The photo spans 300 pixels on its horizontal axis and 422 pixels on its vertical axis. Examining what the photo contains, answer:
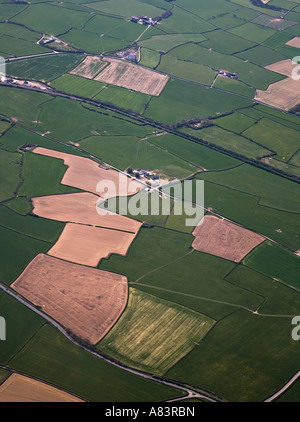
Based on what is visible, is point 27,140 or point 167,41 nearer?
point 27,140

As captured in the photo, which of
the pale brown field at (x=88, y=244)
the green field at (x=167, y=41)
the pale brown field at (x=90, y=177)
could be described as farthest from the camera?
the green field at (x=167, y=41)

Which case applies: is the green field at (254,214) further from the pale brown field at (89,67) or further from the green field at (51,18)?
the green field at (51,18)

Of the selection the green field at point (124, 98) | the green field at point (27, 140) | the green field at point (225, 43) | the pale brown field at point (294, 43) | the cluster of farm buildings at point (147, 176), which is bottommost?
the green field at point (27, 140)

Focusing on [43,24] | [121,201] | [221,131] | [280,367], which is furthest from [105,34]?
[280,367]

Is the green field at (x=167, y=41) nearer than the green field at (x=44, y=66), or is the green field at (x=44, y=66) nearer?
the green field at (x=44, y=66)

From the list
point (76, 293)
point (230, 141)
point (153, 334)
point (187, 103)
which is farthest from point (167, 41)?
point (153, 334)

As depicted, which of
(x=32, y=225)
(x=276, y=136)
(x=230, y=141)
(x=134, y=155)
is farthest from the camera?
(x=276, y=136)

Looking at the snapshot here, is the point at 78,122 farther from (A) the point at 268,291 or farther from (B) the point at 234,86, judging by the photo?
(A) the point at 268,291

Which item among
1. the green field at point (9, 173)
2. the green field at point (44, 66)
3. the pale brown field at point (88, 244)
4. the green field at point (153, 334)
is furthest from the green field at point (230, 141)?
the green field at point (153, 334)
